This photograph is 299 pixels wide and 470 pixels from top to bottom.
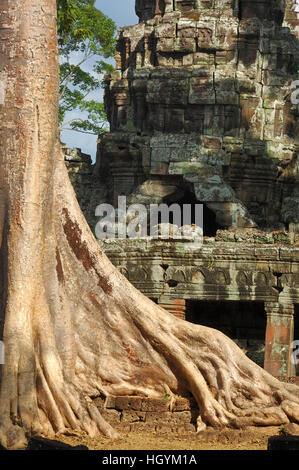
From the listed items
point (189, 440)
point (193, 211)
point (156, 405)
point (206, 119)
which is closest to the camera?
point (189, 440)

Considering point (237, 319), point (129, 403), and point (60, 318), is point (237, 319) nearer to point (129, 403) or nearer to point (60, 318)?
point (129, 403)

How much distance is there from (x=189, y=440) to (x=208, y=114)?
12.9 metres

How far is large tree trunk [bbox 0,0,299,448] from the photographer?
7.30 metres

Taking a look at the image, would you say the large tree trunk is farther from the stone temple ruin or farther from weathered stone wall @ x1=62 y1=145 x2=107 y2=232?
weathered stone wall @ x1=62 y1=145 x2=107 y2=232

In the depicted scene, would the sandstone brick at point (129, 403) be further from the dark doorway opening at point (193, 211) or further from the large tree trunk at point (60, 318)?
the dark doorway opening at point (193, 211)

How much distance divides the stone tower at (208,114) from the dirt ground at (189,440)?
36.7ft

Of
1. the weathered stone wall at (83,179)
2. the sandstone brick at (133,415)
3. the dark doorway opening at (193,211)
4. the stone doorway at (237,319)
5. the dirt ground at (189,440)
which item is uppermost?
the weathered stone wall at (83,179)

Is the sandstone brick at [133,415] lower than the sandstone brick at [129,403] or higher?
lower

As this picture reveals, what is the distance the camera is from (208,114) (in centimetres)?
1961

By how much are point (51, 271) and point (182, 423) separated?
5.95 feet

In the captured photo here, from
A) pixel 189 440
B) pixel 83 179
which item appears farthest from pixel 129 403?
pixel 83 179

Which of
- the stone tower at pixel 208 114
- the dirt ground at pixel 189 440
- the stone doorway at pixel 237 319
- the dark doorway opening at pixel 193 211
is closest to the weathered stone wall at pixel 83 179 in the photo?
the stone tower at pixel 208 114

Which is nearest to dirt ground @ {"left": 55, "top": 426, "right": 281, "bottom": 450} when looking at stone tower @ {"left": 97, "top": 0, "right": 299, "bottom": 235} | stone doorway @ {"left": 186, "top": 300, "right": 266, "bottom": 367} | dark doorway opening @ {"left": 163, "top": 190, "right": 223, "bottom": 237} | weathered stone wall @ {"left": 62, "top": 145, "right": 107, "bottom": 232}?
stone doorway @ {"left": 186, "top": 300, "right": 266, "bottom": 367}

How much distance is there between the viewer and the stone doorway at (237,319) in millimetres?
→ 13883
